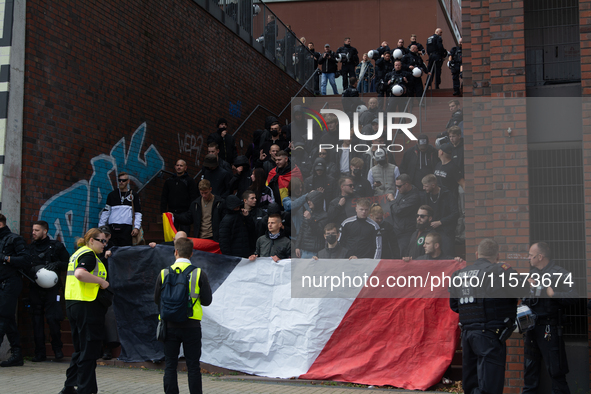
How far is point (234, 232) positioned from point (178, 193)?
9.14 feet

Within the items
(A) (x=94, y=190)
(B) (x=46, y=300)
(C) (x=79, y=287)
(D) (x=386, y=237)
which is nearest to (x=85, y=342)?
(C) (x=79, y=287)

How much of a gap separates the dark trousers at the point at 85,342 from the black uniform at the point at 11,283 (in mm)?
2590

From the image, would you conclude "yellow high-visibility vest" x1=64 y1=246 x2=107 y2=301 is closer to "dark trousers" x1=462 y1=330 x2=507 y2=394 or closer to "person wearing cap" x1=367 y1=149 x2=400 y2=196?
"dark trousers" x1=462 y1=330 x2=507 y2=394

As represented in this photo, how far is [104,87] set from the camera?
12.7 meters

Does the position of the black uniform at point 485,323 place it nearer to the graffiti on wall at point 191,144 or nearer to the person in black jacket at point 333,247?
the person in black jacket at point 333,247

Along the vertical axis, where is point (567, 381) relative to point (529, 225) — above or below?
below

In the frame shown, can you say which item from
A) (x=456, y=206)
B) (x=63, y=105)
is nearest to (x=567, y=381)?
(x=456, y=206)

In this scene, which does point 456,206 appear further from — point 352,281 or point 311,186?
point 311,186

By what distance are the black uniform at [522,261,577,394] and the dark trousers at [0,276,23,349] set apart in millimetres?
7174

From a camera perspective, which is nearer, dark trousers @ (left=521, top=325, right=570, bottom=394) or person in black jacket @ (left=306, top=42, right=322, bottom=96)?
dark trousers @ (left=521, top=325, right=570, bottom=394)

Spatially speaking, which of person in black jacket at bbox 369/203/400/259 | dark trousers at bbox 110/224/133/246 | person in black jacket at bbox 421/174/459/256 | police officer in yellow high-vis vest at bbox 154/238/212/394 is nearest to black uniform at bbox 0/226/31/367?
dark trousers at bbox 110/224/133/246

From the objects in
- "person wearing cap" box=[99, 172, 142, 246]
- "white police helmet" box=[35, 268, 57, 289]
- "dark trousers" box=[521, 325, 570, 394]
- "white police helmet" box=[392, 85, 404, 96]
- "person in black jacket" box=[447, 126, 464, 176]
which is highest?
"white police helmet" box=[392, 85, 404, 96]

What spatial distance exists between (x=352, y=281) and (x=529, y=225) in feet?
8.02

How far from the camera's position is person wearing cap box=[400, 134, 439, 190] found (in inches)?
437
